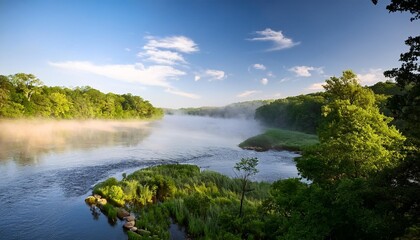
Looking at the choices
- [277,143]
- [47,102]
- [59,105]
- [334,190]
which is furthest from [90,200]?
[59,105]

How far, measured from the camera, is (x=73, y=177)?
3838 centimetres

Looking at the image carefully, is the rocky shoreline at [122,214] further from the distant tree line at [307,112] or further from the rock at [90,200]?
the distant tree line at [307,112]

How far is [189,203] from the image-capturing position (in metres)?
26.8

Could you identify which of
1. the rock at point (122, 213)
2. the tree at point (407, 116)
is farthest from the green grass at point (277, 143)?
the tree at point (407, 116)

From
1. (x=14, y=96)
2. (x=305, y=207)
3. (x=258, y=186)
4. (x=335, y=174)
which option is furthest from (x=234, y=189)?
(x=14, y=96)

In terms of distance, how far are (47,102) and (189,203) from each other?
356 ft

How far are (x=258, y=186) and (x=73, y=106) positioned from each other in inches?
5137

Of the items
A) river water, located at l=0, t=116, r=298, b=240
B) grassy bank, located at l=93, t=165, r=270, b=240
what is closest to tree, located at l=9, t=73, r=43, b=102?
river water, located at l=0, t=116, r=298, b=240

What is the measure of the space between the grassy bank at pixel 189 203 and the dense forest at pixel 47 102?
8227 cm

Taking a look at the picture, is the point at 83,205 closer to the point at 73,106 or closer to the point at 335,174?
the point at 335,174

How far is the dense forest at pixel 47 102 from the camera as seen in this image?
9588 cm

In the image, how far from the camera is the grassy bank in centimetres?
2180

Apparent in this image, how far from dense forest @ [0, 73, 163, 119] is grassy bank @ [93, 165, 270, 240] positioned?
82.3 metres

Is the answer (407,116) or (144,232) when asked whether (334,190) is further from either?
(144,232)
